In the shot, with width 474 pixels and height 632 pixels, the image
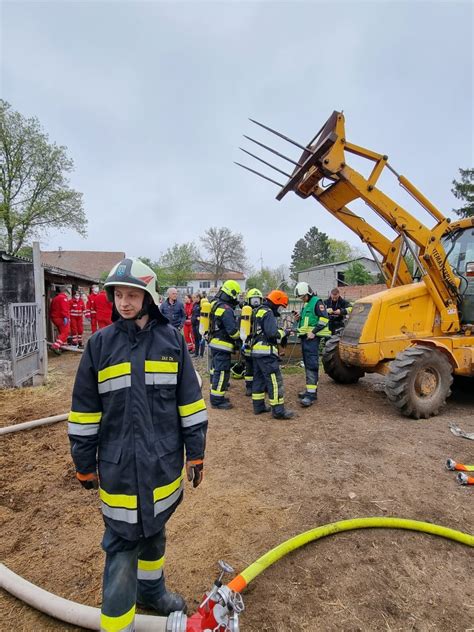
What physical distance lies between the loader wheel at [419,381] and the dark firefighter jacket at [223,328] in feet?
7.86

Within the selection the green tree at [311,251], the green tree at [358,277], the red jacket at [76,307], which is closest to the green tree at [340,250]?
the green tree at [311,251]

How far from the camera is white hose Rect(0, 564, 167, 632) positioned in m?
1.88

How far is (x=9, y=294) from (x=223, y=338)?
13.6ft

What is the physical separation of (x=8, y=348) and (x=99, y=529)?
4721 millimetres

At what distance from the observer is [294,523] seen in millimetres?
2967

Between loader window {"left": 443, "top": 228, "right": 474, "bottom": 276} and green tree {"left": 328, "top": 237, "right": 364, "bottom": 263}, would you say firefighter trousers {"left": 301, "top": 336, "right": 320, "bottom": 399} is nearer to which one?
loader window {"left": 443, "top": 228, "right": 474, "bottom": 276}

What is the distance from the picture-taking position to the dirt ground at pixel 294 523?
7.14ft

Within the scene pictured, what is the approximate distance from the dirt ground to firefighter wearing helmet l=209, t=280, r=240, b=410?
3.39ft

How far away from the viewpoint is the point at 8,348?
6430 mm

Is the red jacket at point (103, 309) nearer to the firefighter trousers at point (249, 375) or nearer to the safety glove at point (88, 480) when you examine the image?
the firefighter trousers at point (249, 375)

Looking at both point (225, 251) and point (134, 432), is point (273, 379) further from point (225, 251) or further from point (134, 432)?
point (225, 251)

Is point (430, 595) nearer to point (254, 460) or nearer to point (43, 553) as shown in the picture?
point (254, 460)

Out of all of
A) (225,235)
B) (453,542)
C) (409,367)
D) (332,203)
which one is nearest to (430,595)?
(453,542)

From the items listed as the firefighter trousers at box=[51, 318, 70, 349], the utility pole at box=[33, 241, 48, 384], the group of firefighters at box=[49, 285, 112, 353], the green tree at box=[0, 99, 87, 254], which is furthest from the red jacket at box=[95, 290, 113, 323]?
the green tree at box=[0, 99, 87, 254]
